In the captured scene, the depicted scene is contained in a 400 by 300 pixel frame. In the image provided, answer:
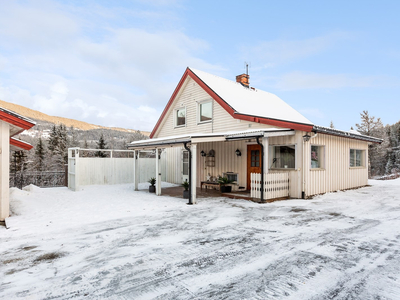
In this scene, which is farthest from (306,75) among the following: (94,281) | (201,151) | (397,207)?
(94,281)

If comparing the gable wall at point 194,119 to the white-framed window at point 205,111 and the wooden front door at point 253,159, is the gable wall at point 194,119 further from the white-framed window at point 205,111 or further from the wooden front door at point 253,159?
the wooden front door at point 253,159

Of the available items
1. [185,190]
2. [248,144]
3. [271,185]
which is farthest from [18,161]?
[271,185]

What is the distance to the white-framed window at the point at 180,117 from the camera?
46.5 feet

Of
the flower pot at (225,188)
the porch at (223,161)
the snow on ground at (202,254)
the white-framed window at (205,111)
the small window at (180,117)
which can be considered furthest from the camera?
the small window at (180,117)

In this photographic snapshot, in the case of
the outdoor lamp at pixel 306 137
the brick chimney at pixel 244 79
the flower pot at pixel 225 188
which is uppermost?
the brick chimney at pixel 244 79

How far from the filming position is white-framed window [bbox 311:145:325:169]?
9867 mm

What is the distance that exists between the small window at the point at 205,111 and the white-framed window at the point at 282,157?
12.8 ft

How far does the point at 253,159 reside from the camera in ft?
36.4

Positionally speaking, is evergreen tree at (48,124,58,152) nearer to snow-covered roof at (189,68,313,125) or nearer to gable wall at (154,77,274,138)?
gable wall at (154,77,274,138)

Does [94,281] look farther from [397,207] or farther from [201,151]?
[201,151]

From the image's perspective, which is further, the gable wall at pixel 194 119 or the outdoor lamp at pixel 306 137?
the gable wall at pixel 194 119

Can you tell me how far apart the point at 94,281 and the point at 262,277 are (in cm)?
211

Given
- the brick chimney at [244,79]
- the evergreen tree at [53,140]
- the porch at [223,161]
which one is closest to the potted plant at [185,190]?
the porch at [223,161]

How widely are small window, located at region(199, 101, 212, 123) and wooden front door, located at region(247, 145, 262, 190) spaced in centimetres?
273
